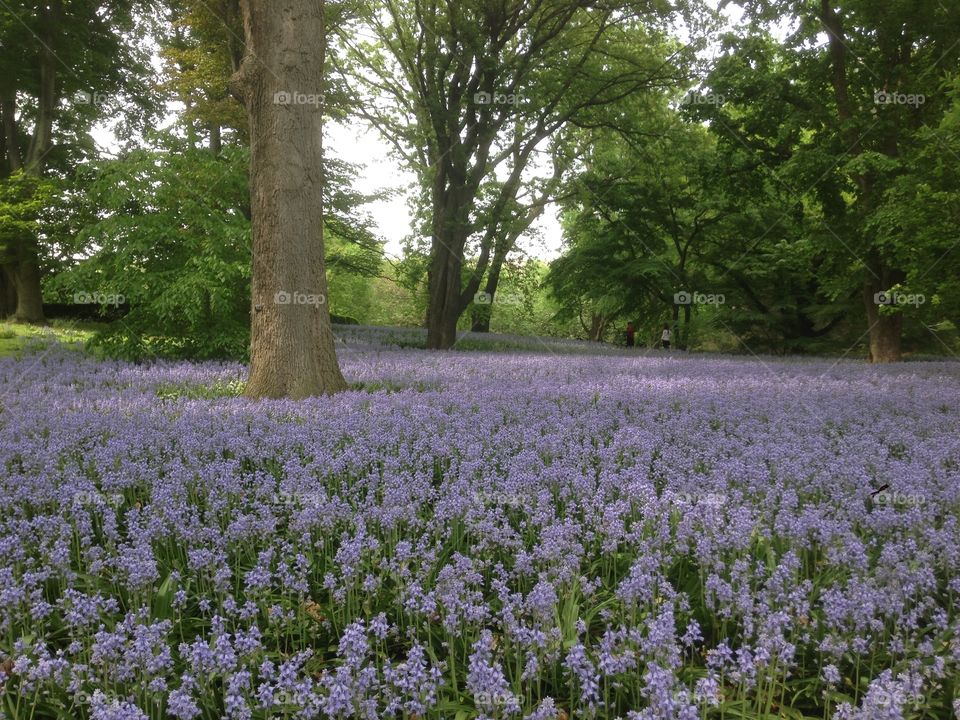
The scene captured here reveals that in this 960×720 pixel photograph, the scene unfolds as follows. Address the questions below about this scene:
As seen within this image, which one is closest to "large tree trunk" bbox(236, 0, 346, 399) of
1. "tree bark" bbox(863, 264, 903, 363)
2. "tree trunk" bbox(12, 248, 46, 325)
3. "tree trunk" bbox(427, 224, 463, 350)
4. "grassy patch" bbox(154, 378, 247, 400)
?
"grassy patch" bbox(154, 378, 247, 400)

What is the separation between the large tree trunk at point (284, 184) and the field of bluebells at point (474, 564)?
1.28 metres

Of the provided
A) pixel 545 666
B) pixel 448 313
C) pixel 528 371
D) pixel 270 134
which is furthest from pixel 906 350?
pixel 545 666

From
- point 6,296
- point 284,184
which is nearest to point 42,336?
point 284,184

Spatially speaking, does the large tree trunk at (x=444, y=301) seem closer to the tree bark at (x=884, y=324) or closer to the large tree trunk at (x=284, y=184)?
the tree bark at (x=884, y=324)

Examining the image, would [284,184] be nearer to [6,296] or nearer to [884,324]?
[884,324]

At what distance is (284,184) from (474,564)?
638 cm

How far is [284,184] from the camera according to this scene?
8195 mm

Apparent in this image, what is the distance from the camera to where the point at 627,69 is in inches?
854

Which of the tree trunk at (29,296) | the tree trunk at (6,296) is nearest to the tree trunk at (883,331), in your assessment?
the tree trunk at (29,296)

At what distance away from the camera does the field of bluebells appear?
2.44m

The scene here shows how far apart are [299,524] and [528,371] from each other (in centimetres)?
813

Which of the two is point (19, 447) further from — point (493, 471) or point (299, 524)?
point (493, 471)

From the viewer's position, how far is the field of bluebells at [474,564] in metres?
2.44

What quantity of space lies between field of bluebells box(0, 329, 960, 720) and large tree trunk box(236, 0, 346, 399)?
1.28m
